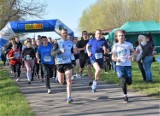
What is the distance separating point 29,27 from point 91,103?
14155 mm

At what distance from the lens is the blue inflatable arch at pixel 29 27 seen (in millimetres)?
22750

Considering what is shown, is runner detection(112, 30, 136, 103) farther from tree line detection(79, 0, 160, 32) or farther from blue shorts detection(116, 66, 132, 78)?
tree line detection(79, 0, 160, 32)

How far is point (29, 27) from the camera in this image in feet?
75.8

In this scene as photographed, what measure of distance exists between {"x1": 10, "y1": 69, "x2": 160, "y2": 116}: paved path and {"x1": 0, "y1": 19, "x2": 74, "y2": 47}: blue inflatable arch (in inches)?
409

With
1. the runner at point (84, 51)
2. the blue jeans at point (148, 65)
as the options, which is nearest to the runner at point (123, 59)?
the runner at point (84, 51)

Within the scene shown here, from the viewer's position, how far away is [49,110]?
891 cm

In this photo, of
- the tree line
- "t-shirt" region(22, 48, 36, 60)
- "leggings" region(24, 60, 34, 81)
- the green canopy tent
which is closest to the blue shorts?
"leggings" region(24, 60, 34, 81)

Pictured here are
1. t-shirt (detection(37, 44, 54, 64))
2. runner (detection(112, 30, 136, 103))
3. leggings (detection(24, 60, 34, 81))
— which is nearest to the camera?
runner (detection(112, 30, 136, 103))

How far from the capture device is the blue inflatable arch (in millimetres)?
22750

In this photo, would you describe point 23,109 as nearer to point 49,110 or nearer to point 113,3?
point 49,110

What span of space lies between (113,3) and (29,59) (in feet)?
177

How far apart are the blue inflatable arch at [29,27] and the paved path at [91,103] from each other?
1038cm

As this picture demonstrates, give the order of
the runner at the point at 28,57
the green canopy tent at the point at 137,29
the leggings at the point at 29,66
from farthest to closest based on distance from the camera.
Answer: the green canopy tent at the point at 137,29 < the runner at the point at 28,57 < the leggings at the point at 29,66

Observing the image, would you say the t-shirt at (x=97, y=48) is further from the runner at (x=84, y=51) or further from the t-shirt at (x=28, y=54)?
the t-shirt at (x=28, y=54)
